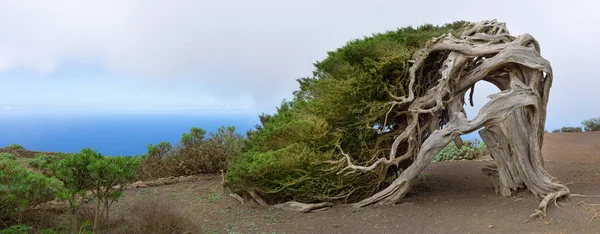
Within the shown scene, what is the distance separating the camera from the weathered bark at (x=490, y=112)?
8.09m

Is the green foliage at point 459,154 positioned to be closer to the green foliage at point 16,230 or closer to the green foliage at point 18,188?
the green foliage at point 18,188

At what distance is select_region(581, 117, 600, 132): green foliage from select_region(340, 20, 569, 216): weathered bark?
1450 cm

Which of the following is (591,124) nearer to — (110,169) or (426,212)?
(426,212)

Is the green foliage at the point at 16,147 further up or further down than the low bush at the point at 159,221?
further up

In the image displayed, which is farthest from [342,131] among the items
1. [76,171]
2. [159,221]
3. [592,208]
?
[76,171]

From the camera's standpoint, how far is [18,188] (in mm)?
6578

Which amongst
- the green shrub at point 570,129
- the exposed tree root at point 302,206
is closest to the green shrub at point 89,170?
the exposed tree root at point 302,206

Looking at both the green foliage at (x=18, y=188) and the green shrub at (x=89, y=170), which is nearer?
the green shrub at (x=89, y=170)

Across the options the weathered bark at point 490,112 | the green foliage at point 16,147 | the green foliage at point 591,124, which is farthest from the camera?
the green foliage at point 591,124

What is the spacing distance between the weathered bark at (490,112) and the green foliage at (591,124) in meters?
14.5

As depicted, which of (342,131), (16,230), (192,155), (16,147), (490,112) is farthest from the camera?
(16,147)

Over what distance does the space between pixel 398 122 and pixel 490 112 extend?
1607 mm

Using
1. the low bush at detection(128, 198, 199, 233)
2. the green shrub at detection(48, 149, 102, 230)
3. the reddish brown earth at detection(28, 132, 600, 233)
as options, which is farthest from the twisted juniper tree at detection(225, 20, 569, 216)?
the green shrub at detection(48, 149, 102, 230)

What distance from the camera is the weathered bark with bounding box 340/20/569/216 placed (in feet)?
26.5
